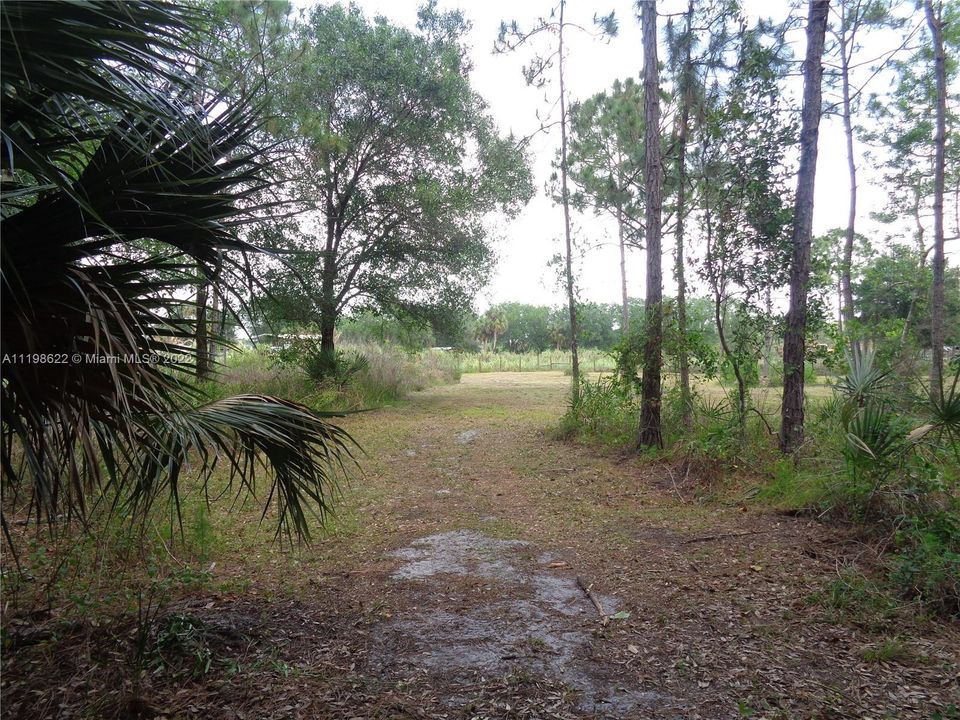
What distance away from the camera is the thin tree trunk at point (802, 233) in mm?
6500

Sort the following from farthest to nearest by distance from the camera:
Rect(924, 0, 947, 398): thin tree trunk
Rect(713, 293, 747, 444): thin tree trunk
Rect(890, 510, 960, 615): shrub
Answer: Rect(924, 0, 947, 398): thin tree trunk, Rect(713, 293, 747, 444): thin tree trunk, Rect(890, 510, 960, 615): shrub

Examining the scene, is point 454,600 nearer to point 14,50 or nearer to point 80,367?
point 80,367


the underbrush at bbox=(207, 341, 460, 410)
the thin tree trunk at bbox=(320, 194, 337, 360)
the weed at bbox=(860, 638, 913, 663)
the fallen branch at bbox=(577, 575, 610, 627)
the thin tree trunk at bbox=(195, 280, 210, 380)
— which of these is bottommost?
the fallen branch at bbox=(577, 575, 610, 627)

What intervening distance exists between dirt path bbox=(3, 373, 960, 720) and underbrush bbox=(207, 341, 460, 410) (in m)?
7.77

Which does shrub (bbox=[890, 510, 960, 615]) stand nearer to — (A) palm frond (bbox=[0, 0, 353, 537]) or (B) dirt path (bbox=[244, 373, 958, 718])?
(B) dirt path (bbox=[244, 373, 958, 718])

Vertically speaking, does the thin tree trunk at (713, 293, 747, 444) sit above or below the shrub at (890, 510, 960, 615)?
above

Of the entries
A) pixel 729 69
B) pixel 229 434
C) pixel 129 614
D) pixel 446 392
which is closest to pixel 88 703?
pixel 129 614

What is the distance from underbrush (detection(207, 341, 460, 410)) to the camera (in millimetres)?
13031

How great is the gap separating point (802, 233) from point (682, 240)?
261cm

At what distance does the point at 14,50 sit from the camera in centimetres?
164

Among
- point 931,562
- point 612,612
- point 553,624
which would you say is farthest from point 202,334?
point 931,562

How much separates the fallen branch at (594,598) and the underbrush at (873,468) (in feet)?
5.95

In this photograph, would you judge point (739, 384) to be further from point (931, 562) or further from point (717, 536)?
point (931, 562)

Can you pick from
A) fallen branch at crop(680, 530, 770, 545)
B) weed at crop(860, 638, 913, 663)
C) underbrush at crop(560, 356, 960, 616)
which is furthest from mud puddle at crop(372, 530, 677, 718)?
underbrush at crop(560, 356, 960, 616)
